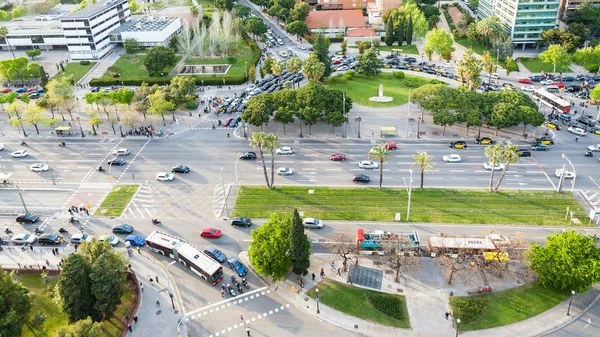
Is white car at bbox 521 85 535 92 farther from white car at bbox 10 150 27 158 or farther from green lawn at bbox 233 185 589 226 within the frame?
white car at bbox 10 150 27 158

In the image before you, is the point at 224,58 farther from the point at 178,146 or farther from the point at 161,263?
the point at 161,263

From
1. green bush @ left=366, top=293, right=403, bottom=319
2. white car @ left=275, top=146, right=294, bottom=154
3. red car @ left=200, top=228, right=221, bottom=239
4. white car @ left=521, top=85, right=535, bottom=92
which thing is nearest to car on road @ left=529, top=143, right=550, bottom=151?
white car @ left=521, top=85, right=535, bottom=92

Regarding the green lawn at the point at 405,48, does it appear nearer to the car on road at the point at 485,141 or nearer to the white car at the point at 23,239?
the car on road at the point at 485,141

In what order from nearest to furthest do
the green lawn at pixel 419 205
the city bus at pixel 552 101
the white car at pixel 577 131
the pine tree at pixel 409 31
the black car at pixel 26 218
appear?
the green lawn at pixel 419 205
the black car at pixel 26 218
the white car at pixel 577 131
the city bus at pixel 552 101
the pine tree at pixel 409 31

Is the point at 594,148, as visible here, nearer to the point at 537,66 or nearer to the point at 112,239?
the point at 537,66

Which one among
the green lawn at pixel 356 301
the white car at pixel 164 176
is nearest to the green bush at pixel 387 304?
the green lawn at pixel 356 301

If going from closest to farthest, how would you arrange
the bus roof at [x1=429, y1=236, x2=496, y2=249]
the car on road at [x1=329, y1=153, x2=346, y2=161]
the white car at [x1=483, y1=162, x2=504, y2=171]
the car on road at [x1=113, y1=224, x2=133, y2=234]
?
the bus roof at [x1=429, y1=236, x2=496, y2=249], the car on road at [x1=113, y1=224, x2=133, y2=234], the white car at [x1=483, y1=162, x2=504, y2=171], the car on road at [x1=329, y1=153, x2=346, y2=161]
